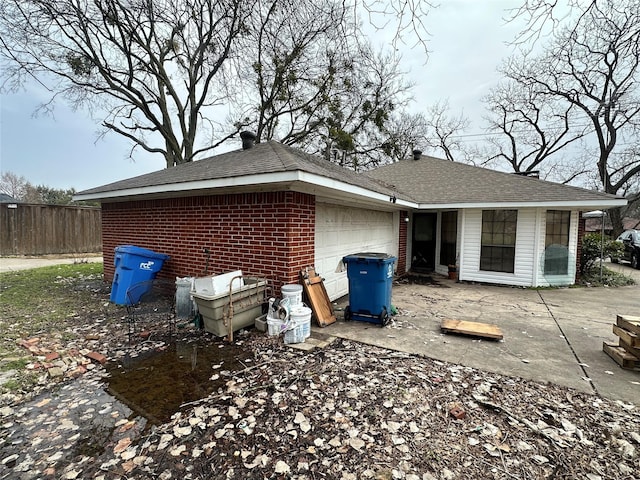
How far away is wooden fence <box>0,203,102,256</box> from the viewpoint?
1266 cm

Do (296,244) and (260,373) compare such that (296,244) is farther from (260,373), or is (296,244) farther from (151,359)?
(151,359)

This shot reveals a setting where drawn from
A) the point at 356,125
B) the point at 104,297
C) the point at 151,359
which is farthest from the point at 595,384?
the point at 356,125


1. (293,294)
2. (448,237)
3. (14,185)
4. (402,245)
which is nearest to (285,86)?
(402,245)

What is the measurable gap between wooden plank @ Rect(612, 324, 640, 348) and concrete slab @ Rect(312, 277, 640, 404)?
303 mm

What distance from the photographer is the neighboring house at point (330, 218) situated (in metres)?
4.56

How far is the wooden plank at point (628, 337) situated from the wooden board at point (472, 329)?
1.24 metres

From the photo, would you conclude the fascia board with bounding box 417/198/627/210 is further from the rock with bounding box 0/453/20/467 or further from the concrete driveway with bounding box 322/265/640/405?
the rock with bounding box 0/453/20/467

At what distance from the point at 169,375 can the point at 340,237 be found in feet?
13.3

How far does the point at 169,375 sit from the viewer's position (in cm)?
307

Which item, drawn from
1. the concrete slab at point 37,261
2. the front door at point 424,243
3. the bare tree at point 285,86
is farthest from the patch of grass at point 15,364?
the front door at point 424,243

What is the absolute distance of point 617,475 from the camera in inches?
73.0

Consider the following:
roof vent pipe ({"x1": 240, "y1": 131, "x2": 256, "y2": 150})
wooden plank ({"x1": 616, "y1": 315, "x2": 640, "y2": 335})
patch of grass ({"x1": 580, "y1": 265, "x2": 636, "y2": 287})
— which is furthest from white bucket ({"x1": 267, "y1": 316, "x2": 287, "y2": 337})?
patch of grass ({"x1": 580, "y1": 265, "x2": 636, "y2": 287})

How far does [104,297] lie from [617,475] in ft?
25.3

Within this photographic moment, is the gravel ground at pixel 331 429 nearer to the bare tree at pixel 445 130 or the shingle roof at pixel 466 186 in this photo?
the shingle roof at pixel 466 186
